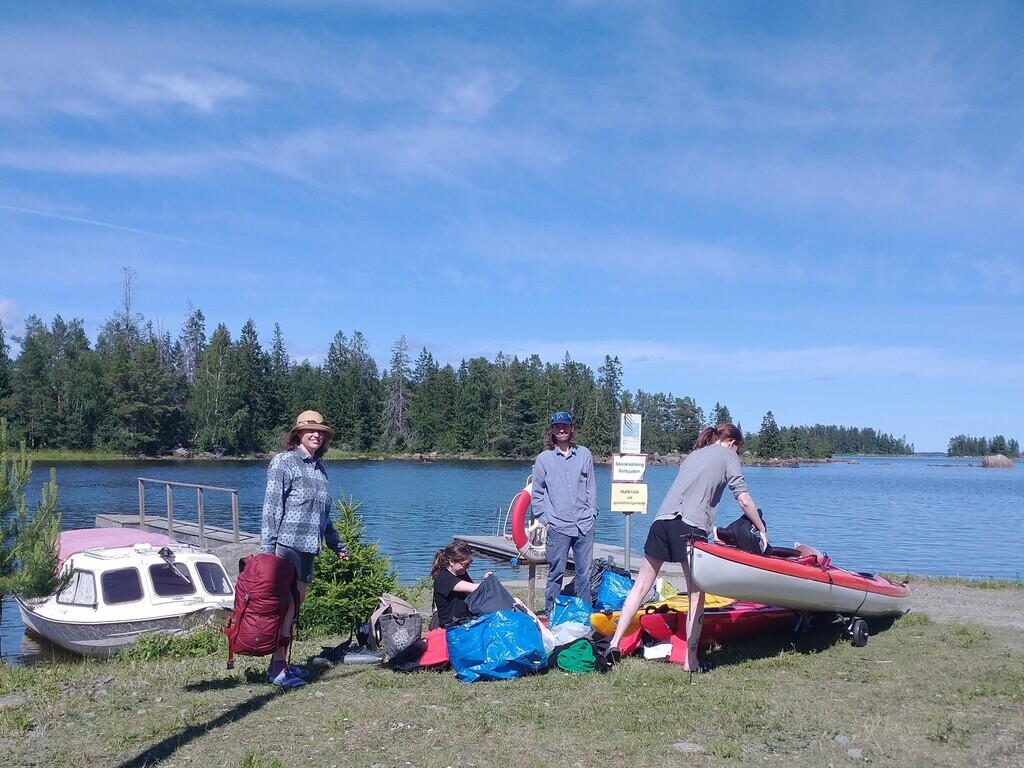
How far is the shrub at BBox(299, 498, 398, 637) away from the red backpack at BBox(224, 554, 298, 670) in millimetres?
3010

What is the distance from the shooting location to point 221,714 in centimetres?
543

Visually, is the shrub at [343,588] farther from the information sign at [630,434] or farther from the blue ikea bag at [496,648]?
the information sign at [630,434]

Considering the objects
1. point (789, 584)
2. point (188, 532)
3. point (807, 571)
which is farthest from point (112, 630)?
point (188, 532)

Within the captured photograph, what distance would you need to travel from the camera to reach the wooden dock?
18.5 m

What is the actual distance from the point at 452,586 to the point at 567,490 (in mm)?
1361

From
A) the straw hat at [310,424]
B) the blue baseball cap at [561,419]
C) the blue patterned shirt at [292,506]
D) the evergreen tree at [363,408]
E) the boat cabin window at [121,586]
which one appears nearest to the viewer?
the blue patterned shirt at [292,506]

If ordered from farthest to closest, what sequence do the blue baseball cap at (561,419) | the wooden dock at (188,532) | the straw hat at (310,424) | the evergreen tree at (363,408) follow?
the evergreen tree at (363,408)
the wooden dock at (188,532)
the blue baseball cap at (561,419)
the straw hat at (310,424)

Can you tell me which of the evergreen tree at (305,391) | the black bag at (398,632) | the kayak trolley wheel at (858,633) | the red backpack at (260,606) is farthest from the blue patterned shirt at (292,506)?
the evergreen tree at (305,391)

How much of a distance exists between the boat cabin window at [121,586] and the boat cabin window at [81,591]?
0.15m

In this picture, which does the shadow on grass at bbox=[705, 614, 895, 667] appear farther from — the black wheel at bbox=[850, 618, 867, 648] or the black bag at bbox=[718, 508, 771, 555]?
the black bag at bbox=[718, 508, 771, 555]

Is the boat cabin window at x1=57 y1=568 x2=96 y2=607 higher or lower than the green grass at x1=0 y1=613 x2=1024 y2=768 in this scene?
lower

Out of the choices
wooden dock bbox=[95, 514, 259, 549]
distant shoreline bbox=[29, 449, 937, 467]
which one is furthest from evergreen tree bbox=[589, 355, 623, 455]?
wooden dock bbox=[95, 514, 259, 549]

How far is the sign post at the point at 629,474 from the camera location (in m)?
10.2

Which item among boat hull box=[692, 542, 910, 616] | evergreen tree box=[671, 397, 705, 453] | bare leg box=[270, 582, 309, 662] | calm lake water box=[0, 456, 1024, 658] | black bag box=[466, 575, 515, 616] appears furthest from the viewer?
evergreen tree box=[671, 397, 705, 453]
